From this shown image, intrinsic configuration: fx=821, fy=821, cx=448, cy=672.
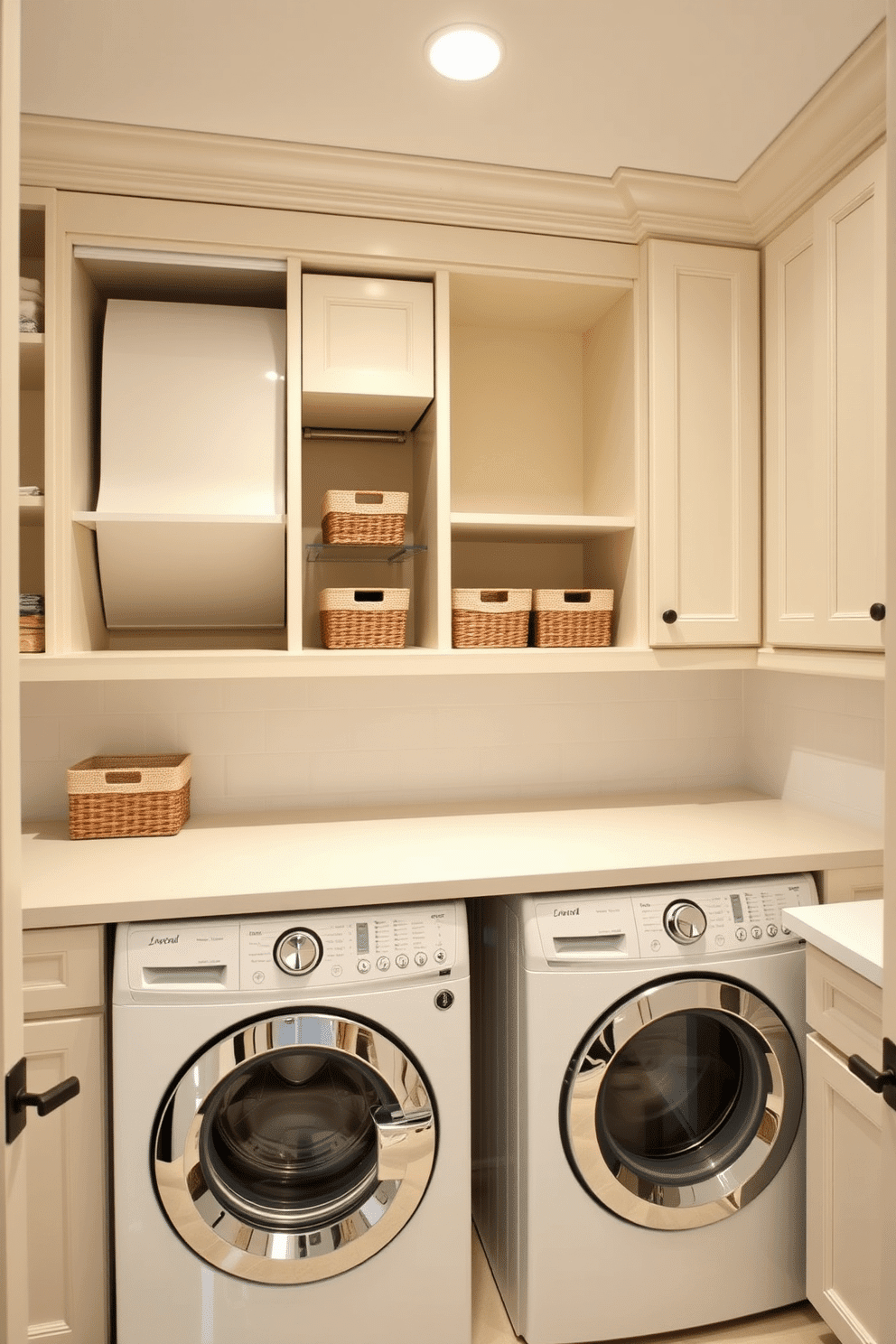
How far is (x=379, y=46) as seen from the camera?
149cm

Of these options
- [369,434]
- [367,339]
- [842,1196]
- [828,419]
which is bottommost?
[842,1196]

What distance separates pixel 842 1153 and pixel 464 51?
2167 millimetres

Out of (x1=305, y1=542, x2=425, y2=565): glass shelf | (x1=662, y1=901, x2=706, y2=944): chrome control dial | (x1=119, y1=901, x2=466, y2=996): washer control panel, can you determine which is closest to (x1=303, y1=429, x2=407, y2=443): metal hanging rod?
(x1=305, y1=542, x2=425, y2=565): glass shelf

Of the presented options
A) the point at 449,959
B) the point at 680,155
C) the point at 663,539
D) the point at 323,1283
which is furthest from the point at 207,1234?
the point at 680,155

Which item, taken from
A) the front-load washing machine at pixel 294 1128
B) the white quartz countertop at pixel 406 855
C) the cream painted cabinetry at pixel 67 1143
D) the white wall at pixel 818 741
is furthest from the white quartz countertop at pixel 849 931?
the cream painted cabinetry at pixel 67 1143

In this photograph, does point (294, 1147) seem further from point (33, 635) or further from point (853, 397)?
point (853, 397)

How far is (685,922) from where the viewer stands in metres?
1.74

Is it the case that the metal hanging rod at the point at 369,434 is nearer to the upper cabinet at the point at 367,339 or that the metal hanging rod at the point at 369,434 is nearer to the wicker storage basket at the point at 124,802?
the upper cabinet at the point at 367,339

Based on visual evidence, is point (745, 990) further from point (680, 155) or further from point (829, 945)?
point (680, 155)

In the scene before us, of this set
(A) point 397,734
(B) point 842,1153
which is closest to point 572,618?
(A) point 397,734

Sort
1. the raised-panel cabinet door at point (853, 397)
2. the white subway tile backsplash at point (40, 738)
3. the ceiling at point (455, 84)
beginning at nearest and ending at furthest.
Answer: the ceiling at point (455, 84) → the raised-panel cabinet door at point (853, 397) → the white subway tile backsplash at point (40, 738)

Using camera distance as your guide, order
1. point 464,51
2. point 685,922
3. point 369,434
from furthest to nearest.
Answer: point 369,434 → point 685,922 → point 464,51

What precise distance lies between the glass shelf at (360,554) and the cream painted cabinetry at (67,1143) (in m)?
1.07

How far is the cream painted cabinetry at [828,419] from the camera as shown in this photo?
5.48ft
